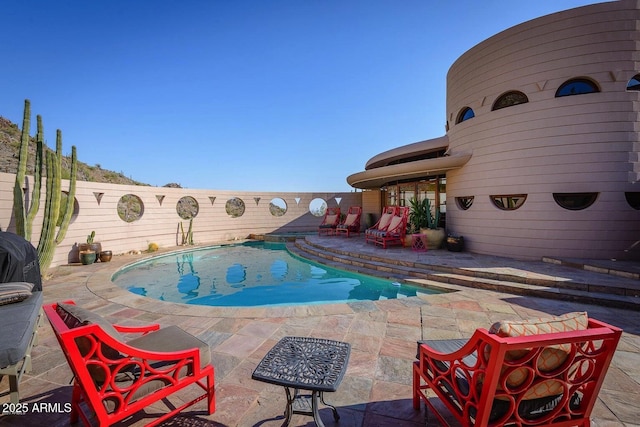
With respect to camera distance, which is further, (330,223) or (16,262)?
(330,223)

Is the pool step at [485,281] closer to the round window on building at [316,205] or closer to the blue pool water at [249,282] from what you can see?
the blue pool water at [249,282]

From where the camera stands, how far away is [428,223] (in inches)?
350

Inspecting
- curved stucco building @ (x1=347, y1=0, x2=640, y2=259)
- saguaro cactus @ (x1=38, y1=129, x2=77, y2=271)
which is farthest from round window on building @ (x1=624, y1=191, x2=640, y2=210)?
saguaro cactus @ (x1=38, y1=129, x2=77, y2=271)

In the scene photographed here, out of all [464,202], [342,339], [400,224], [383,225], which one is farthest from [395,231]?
[342,339]

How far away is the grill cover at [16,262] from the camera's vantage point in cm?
317

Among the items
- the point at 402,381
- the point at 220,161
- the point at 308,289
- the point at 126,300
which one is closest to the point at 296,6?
the point at 308,289

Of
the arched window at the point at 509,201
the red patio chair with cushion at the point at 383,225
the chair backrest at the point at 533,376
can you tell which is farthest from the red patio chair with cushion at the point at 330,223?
the chair backrest at the point at 533,376

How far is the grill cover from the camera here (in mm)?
3168

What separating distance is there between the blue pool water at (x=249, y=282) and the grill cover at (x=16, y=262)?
250 centimetres

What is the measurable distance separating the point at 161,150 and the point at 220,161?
4.70m

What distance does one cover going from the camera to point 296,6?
702 cm

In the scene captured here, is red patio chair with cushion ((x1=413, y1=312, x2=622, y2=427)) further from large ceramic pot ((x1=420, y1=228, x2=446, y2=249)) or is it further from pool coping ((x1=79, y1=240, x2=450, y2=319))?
large ceramic pot ((x1=420, y1=228, x2=446, y2=249))

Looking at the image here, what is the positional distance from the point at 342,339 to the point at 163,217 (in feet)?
33.8

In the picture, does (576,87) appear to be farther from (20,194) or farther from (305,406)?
(20,194)
